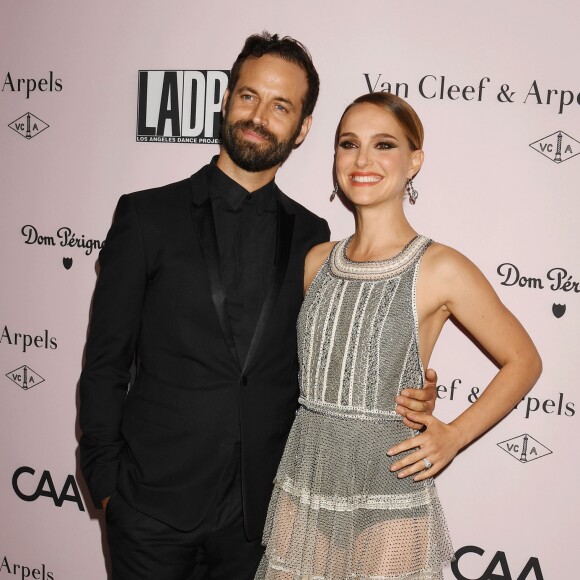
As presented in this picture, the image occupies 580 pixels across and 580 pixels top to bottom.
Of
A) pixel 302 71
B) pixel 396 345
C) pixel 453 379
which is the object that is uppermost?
pixel 302 71

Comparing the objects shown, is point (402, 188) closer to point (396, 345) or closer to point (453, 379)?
point (396, 345)

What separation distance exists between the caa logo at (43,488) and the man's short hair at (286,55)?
1.75 metres

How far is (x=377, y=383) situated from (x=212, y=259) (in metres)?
0.59

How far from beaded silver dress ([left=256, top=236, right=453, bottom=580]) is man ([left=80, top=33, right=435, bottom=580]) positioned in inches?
4.2

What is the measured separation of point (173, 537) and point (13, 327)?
4.26 ft

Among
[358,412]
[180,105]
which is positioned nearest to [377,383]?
[358,412]

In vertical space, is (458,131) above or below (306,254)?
above

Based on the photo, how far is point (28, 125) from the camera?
271cm

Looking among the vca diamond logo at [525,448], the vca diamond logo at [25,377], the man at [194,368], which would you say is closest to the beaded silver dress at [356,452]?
the man at [194,368]

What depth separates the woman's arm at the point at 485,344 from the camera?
6.07 feet

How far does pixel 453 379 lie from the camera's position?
2363mm

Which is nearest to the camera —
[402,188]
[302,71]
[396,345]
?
[396,345]

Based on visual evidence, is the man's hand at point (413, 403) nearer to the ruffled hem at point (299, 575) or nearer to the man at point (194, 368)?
the man at point (194, 368)

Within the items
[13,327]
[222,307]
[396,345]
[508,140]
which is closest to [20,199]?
[13,327]
